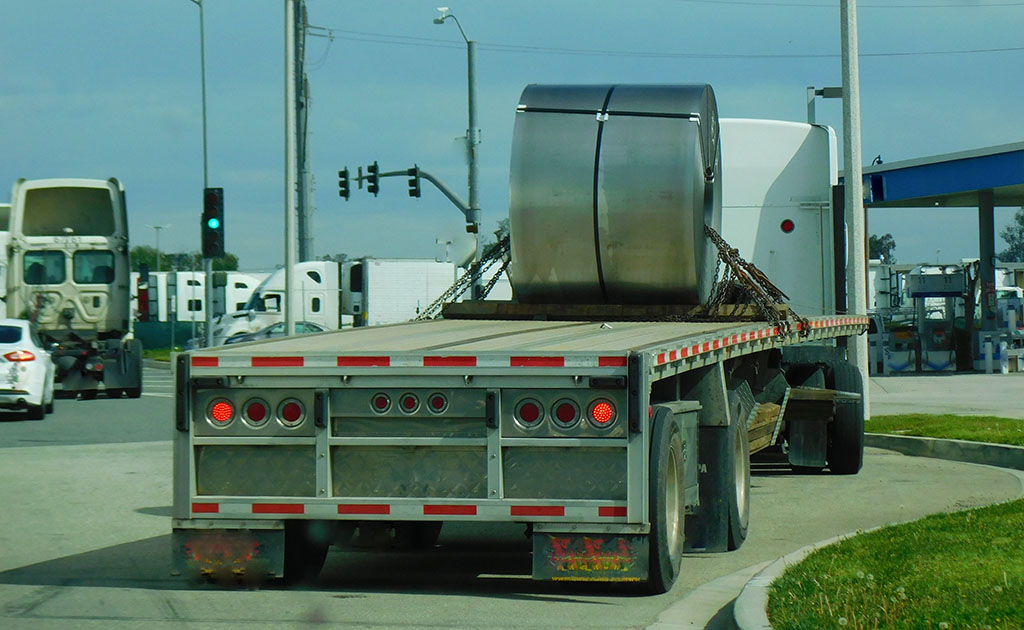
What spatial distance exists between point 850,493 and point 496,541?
4172 mm

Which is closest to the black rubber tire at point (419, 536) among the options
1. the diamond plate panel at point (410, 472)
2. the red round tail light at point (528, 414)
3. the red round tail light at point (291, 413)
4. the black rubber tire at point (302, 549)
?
the black rubber tire at point (302, 549)

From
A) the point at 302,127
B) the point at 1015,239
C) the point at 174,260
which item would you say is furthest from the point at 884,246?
the point at 302,127

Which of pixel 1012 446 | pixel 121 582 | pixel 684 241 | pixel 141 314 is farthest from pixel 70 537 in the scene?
pixel 141 314

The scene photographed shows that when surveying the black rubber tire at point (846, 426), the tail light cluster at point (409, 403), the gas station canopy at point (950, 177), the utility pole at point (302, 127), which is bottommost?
the black rubber tire at point (846, 426)

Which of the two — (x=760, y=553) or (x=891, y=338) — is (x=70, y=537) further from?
(x=891, y=338)

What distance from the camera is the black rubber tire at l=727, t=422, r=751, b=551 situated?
9.80 metres

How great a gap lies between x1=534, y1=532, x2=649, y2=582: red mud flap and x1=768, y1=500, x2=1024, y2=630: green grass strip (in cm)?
73

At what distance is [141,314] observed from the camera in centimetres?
3738

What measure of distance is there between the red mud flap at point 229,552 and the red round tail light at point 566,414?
1673 mm

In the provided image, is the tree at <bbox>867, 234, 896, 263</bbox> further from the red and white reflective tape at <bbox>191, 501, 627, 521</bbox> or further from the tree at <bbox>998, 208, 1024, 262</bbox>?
the red and white reflective tape at <bbox>191, 501, 627, 521</bbox>

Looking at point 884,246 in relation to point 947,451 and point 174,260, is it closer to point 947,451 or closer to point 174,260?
point 174,260

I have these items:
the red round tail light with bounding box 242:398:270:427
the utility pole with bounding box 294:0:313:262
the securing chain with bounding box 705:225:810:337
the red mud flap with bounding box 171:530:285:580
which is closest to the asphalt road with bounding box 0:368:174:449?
the securing chain with bounding box 705:225:810:337

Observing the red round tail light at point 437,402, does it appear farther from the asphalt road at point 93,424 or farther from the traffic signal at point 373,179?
the traffic signal at point 373,179

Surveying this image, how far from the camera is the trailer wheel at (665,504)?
25.9 ft
